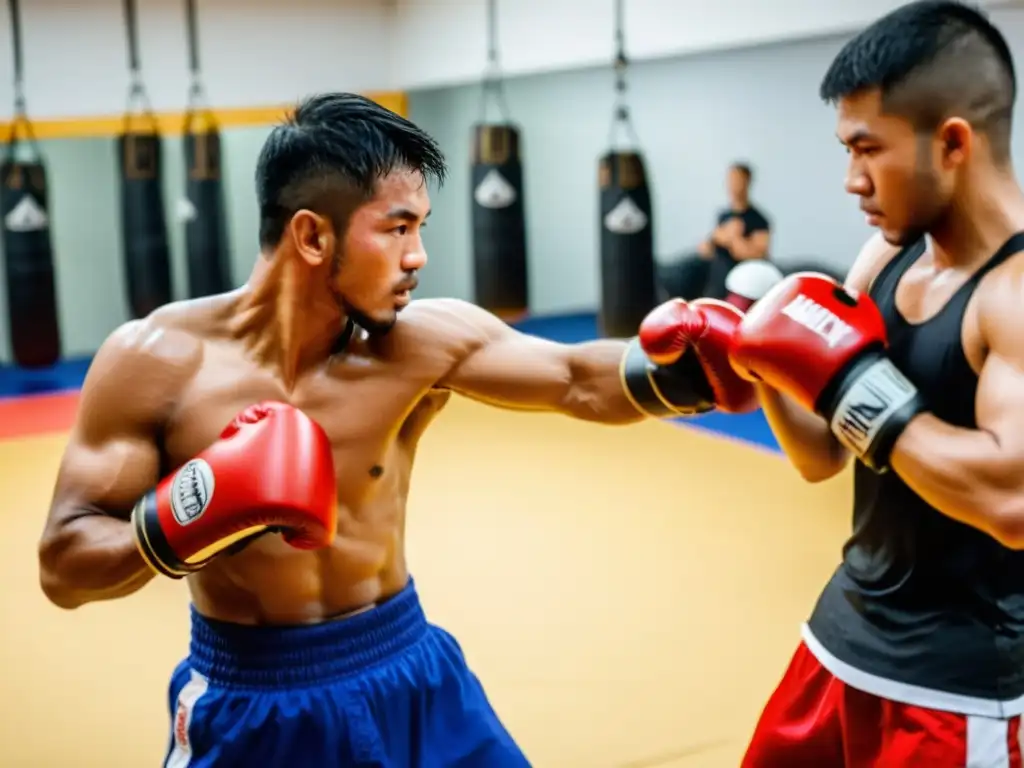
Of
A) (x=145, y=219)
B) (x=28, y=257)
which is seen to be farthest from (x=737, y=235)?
(x=28, y=257)

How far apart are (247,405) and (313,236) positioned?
26 centimetres

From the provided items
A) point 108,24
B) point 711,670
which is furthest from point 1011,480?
point 108,24

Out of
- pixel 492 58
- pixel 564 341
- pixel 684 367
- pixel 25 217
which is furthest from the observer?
pixel 564 341

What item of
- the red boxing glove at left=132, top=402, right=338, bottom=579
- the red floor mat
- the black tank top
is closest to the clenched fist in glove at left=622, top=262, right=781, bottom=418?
the black tank top

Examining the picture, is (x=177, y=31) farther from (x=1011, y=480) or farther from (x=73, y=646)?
(x=1011, y=480)

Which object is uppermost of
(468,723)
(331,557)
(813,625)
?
(331,557)

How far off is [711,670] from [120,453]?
2039mm

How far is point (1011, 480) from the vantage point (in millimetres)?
1507

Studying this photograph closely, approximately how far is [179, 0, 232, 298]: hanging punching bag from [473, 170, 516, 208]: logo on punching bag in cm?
152

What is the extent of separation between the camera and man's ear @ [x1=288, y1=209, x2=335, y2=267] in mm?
1815

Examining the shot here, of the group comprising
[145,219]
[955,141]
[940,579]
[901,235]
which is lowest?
[940,579]

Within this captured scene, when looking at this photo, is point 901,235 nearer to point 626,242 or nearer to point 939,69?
point 939,69

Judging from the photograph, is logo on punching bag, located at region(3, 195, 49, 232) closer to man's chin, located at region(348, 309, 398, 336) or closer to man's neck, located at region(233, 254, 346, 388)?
man's neck, located at region(233, 254, 346, 388)

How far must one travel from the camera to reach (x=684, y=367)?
201 centimetres
